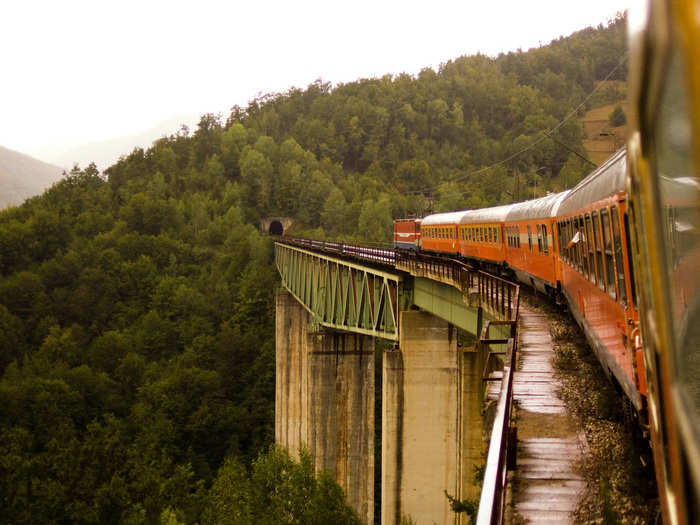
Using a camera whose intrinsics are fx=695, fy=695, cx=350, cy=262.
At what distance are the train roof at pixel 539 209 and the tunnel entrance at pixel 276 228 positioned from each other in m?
107

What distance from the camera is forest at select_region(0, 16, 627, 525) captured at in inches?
1714

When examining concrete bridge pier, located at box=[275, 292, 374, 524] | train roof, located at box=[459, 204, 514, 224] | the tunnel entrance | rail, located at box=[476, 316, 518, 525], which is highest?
the tunnel entrance

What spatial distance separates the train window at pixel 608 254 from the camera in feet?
25.2

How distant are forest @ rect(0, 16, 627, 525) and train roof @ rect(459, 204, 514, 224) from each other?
16.2 feet

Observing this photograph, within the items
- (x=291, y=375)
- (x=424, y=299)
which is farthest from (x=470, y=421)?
(x=291, y=375)

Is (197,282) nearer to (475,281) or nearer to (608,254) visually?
(475,281)

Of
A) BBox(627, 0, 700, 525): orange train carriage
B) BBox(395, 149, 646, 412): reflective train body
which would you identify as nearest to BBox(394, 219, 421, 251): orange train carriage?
BBox(395, 149, 646, 412): reflective train body

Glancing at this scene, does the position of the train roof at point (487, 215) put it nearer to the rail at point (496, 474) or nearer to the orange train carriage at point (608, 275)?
the orange train carriage at point (608, 275)

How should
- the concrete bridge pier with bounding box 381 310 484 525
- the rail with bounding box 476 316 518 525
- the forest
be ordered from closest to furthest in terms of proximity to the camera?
A: the rail with bounding box 476 316 518 525 → the concrete bridge pier with bounding box 381 310 484 525 → the forest

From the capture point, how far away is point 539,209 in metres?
18.7

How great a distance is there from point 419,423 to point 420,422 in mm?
59

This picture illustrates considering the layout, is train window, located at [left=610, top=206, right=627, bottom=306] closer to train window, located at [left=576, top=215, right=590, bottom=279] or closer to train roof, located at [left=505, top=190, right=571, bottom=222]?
train window, located at [left=576, top=215, right=590, bottom=279]

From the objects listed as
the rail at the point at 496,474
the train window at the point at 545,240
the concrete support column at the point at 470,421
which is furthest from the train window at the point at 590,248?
the concrete support column at the point at 470,421

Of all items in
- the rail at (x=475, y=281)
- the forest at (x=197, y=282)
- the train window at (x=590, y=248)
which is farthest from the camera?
the forest at (x=197, y=282)
